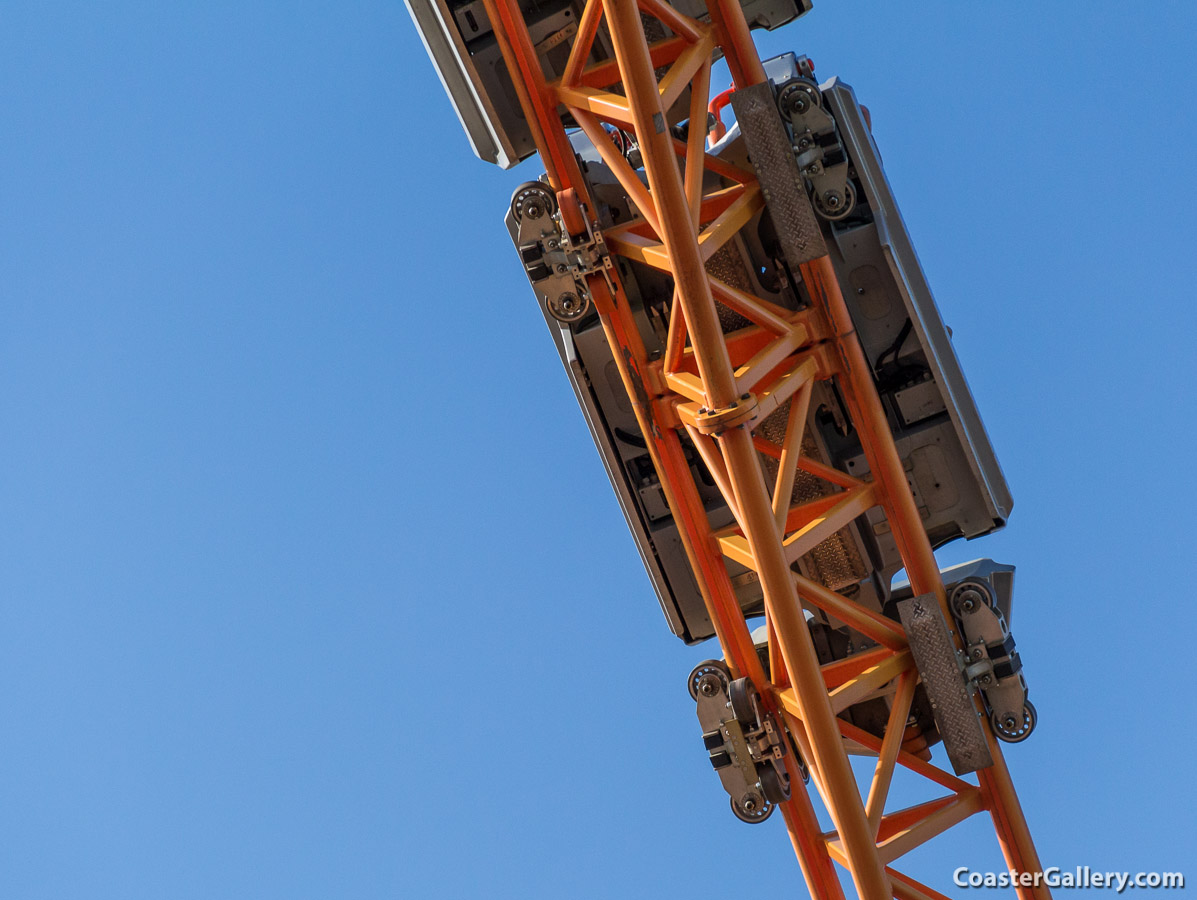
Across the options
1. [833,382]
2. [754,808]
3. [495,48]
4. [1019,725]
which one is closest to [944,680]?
[1019,725]

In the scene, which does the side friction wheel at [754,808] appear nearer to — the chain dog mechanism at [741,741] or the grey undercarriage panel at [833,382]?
the chain dog mechanism at [741,741]

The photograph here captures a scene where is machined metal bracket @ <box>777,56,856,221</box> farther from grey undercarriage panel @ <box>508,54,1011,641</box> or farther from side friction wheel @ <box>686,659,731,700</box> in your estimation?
side friction wheel @ <box>686,659,731,700</box>

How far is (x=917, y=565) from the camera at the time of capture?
7.87 m

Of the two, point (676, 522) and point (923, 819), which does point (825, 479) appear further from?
point (923, 819)

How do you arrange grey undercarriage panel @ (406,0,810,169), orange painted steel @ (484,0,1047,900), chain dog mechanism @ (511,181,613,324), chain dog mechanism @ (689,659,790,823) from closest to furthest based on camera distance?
orange painted steel @ (484,0,1047,900)
grey undercarriage panel @ (406,0,810,169)
chain dog mechanism @ (511,181,613,324)
chain dog mechanism @ (689,659,790,823)

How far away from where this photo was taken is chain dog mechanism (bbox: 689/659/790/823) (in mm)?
7860

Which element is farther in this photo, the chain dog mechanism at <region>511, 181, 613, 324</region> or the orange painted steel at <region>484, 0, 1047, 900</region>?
the chain dog mechanism at <region>511, 181, 613, 324</region>

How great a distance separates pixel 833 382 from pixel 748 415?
1.43m

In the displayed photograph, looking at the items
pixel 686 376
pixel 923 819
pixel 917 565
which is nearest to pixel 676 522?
pixel 686 376

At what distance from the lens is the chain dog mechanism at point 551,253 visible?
7.47m

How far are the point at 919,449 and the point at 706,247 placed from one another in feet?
7.32

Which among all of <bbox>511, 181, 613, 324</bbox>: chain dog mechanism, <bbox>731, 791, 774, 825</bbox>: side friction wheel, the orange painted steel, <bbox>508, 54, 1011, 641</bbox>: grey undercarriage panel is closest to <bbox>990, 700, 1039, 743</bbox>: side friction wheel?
the orange painted steel

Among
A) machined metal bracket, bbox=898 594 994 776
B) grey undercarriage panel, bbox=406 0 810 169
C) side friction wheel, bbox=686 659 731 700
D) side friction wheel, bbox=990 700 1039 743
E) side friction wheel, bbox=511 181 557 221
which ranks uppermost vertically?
grey undercarriage panel, bbox=406 0 810 169

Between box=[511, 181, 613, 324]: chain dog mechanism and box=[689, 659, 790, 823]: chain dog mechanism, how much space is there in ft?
8.24
